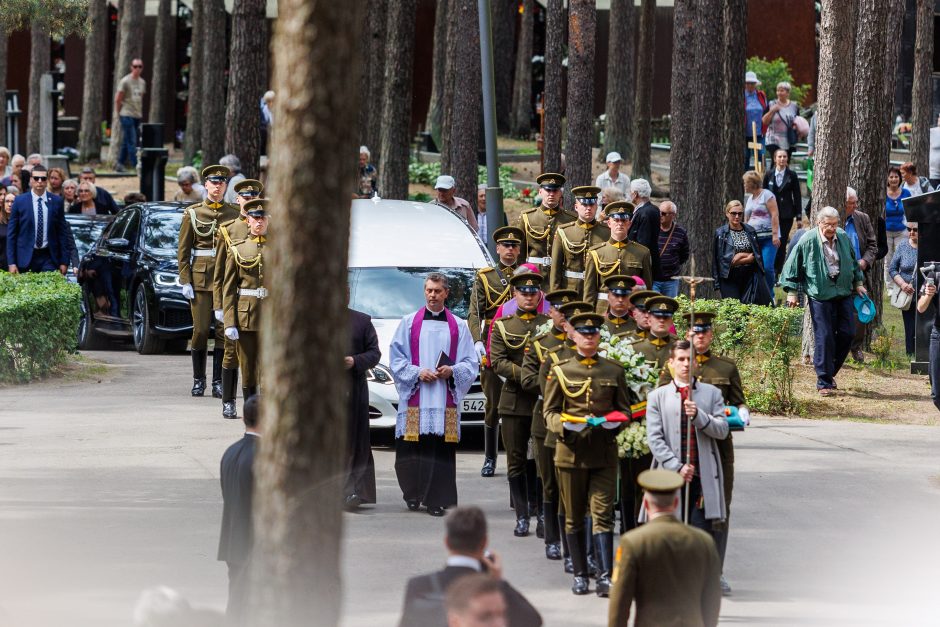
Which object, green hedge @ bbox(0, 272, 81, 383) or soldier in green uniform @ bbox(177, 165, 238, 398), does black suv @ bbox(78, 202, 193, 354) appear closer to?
green hedge @ bbox(0, 272, 81, 383)

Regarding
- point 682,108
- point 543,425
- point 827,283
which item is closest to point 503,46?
point 682,108

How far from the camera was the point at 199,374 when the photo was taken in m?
16.0

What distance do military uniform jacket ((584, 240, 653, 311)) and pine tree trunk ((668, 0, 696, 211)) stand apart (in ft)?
23.1

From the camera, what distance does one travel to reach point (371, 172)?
24.3m

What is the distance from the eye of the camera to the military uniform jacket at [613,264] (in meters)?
13.9

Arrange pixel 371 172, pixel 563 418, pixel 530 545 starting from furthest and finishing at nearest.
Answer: pixel 371 172 < pixel 530 545 < pixel 563 418

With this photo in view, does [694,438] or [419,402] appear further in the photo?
[419,402]

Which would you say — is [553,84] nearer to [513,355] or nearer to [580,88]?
[580,88]

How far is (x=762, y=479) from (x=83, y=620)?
20.9ft

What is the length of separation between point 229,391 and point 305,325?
9373mm

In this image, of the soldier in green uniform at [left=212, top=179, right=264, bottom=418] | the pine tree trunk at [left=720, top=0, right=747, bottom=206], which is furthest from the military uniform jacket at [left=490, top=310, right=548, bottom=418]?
the pine tree trunk at [left=720, top=0, right=747, bottom=206]

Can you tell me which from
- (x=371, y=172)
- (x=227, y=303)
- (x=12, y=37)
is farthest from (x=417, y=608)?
(x=12, y=37)

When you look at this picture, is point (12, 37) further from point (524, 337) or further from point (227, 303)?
point (524, 337)

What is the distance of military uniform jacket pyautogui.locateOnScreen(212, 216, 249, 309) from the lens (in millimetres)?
14328
